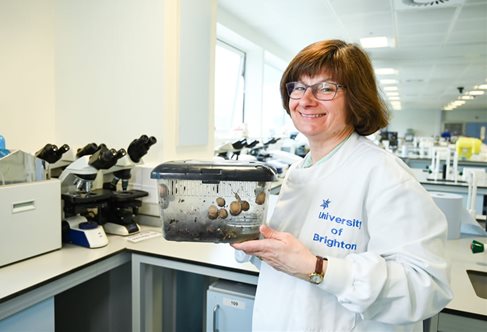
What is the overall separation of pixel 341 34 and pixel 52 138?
3784 mm

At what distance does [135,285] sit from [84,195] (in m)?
0.51

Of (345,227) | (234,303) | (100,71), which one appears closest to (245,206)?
(345,227)

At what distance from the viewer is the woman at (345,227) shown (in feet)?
2.78

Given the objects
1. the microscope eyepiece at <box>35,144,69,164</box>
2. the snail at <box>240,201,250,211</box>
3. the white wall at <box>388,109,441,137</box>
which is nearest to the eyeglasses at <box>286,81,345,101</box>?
the snail at <box>240,201,250,211</box>

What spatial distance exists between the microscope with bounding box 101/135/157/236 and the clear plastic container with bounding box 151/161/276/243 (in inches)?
36.6

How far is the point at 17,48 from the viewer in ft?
7.27

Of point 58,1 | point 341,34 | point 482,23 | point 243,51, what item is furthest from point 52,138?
point 482,23

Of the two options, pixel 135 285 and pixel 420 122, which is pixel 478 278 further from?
pixel 420 122

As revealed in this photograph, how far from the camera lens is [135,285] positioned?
5.84 ft

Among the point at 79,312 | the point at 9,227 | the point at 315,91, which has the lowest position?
the point at 79,312

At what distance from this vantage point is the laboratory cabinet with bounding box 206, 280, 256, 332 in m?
1.62

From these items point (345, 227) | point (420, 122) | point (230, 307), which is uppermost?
point (420, 122)

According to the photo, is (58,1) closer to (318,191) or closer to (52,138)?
(52,138)

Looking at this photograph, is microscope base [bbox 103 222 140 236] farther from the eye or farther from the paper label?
the eye
